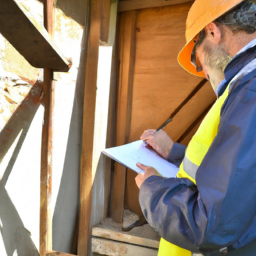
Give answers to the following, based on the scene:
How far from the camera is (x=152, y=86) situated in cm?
209

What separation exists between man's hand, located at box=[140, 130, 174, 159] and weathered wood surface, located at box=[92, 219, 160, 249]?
2.15 feet

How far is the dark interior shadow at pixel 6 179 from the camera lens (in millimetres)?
1368

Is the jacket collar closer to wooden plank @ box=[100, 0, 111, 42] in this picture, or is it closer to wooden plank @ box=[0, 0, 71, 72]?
wooden plank @ box=[0, 0, 71, 72]

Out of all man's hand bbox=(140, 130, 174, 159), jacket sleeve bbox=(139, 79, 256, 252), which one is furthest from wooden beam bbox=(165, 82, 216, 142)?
jacket sleeve bbox=(139, 79, 256, 252)

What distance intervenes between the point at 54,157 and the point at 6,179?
37cm

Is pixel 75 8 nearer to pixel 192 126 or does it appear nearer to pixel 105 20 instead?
pixel 105 20

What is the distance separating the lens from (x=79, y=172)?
194cm

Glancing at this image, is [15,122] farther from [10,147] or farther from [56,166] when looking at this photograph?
[56,166]

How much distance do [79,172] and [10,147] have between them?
0.65 metres

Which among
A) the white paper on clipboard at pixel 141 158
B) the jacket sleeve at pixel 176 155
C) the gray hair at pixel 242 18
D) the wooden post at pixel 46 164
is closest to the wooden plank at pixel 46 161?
the wooden post at pixel 46 164

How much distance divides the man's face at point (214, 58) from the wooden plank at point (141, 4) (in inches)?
36.1

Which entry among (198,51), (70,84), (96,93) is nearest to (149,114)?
(96,93)

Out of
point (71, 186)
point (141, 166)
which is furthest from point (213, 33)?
point (71, 186)

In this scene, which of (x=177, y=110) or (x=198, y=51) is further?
(x=177, y=110)
